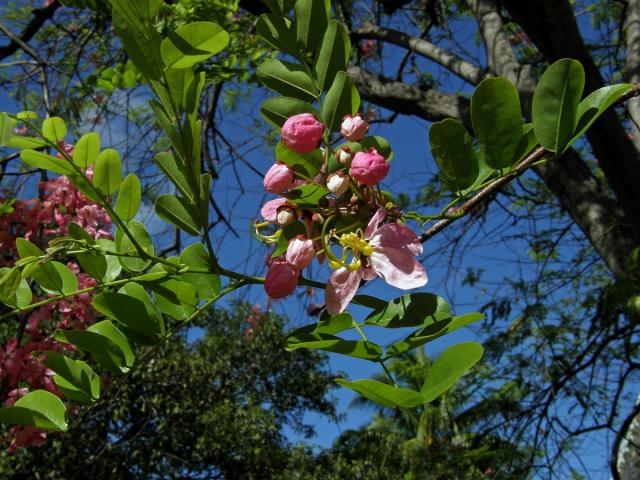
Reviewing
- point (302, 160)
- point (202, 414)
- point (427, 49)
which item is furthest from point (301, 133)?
point (202, 414)

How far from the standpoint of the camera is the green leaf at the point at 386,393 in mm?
383

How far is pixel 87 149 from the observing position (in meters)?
0.61

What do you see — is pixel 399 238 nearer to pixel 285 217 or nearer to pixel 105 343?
pixel 285 217

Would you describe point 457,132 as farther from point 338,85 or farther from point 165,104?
point 165,104

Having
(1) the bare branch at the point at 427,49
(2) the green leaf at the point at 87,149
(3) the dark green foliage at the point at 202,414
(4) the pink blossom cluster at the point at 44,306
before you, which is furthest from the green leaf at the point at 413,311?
(3) the dark green foliage at the point at 202,414

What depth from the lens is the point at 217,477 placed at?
24.2ft

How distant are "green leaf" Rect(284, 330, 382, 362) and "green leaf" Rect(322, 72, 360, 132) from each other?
22 cm

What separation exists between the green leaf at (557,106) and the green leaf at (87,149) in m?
0.42

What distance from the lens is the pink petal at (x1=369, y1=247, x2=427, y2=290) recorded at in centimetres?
50

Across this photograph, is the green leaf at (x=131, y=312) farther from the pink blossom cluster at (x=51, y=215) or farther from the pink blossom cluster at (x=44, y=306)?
the pink blossom cluster at (x=51, y=215)

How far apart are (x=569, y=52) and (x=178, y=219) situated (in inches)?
68.1

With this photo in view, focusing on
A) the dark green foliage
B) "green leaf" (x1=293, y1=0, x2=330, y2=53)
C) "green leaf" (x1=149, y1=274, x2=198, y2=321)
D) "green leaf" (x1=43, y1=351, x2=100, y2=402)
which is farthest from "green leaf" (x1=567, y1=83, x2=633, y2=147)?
the dark green foliage

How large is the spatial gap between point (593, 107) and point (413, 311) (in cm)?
23

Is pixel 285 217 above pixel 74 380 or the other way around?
above
